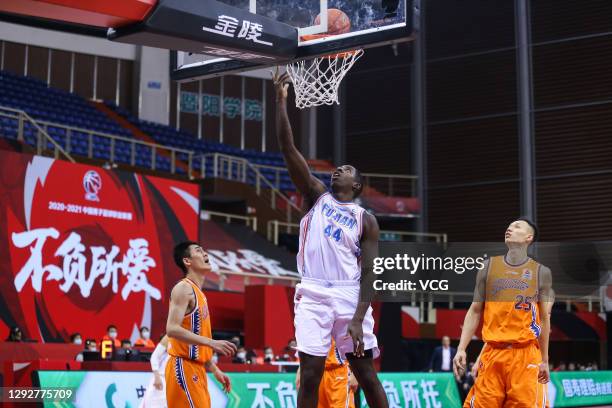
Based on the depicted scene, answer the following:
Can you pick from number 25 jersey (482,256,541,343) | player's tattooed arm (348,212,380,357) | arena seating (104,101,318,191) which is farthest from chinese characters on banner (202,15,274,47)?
arena seating (104,101,318,191)

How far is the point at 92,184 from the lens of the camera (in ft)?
58.6

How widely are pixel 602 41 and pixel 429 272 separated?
1128 centimetres

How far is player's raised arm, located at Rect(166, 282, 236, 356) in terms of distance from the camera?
650 cm

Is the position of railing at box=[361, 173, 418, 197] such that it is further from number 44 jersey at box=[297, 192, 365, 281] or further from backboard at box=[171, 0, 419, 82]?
number 44 jersey at box=[297, 192, 365, 281]

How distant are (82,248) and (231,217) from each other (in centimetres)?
851

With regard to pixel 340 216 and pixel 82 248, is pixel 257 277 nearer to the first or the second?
pixel 82 248

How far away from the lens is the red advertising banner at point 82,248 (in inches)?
656

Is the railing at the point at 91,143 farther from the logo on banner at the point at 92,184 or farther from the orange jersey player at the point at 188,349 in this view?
the orange jersey player at the point at 188,349

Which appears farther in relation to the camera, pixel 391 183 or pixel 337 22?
pixel 391 183

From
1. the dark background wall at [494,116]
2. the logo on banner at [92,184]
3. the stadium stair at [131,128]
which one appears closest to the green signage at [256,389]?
the logo on banner at [92,184]

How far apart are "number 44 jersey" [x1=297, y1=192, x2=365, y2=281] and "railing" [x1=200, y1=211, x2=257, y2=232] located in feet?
58.5

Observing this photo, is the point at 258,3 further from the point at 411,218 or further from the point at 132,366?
the point at 411,218

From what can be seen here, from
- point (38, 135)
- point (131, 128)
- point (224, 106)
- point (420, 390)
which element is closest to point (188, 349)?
point (420, 390)

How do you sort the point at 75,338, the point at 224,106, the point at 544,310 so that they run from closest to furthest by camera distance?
the point at 544,310
the point at 75,338
the point at 224,106
